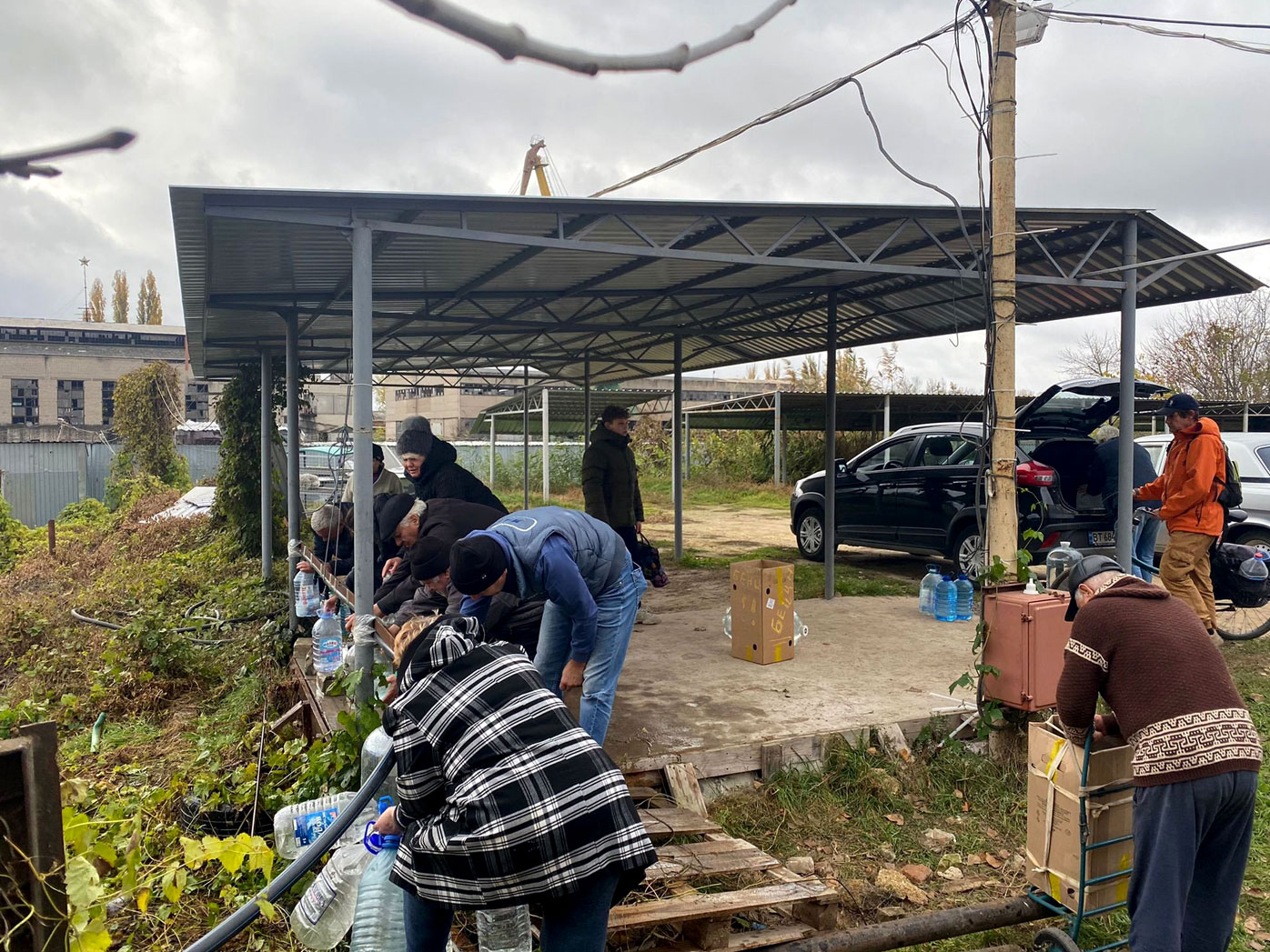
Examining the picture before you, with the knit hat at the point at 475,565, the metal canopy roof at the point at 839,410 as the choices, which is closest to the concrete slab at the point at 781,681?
the knit hat at the point at 475,565

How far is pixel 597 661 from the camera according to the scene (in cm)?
416

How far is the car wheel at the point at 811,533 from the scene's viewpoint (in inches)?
479

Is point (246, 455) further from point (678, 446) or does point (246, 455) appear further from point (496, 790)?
point (496, 790)

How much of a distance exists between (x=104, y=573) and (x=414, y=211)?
1075 centimetres

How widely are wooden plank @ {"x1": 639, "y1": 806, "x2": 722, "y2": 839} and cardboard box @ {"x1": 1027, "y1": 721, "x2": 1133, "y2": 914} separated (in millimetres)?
1378

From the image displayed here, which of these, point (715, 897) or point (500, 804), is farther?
point (715, 897)

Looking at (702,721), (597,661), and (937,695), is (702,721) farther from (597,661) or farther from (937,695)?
(937,695)

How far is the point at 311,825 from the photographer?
12.1 ft

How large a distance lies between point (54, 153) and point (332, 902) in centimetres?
304

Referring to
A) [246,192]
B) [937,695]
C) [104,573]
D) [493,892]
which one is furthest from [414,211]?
[104,573]

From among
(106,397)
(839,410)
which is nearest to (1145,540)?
(839,410)

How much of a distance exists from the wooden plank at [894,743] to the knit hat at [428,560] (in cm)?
265

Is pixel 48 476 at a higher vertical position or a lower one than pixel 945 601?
higher

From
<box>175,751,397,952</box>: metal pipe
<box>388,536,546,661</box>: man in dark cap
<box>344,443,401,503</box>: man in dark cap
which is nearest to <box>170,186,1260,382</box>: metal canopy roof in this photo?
<box>344,443,401,503</box>: man in dark cap
